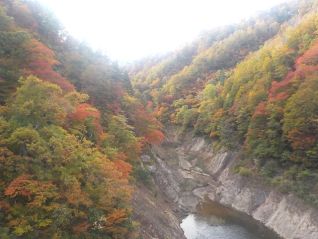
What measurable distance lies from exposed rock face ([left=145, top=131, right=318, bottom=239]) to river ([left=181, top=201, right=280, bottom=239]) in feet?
4.32

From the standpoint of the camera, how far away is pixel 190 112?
103 m

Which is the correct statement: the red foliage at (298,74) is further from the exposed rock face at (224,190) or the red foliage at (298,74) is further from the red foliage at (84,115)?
the red foliage at (84,115)

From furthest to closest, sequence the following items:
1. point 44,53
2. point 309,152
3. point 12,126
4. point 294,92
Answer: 1. point 294,92
2. point 309,152
3. point 44,53
4. point 12,126

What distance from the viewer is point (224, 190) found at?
215ft

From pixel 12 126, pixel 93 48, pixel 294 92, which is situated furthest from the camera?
pixel 93 48

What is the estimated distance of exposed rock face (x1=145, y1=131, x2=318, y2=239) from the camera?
49375 mm

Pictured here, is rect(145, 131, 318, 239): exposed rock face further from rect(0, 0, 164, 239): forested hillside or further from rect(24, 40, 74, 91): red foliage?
rect(24, 40, 74, 91): red foliage


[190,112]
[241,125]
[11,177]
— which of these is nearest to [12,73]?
[11,177]

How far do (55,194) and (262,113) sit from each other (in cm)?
4533

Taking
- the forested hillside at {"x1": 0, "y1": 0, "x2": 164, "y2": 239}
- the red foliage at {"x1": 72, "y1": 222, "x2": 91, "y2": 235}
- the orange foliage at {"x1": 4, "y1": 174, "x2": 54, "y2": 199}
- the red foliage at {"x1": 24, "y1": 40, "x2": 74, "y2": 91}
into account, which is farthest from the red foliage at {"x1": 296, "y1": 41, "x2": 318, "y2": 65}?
the orange foliage at {"x1": 4, "y1": 174, "x2": 54, "y2": 199}

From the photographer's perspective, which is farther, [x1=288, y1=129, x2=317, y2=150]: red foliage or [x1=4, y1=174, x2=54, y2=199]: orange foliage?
[x1=288, y1=129, x2=317, y2=150]: red foliage

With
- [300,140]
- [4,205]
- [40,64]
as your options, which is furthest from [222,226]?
[4,205]

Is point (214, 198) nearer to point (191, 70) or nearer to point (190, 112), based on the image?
point (190, 112)

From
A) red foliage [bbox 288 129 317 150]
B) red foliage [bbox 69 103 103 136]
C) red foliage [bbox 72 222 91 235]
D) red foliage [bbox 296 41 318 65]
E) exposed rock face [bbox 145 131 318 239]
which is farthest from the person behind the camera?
red foliage [bbox 296 41 318 65]
